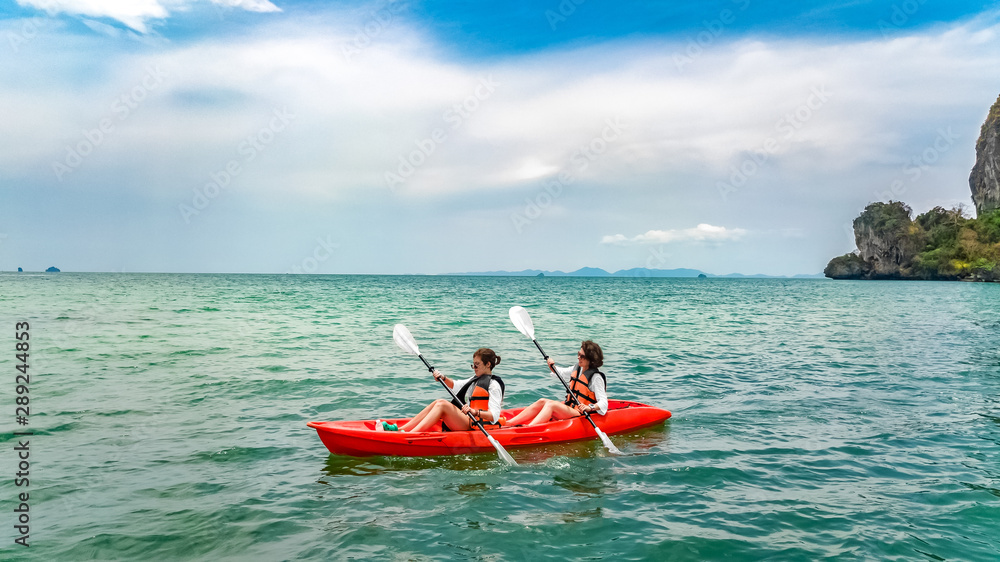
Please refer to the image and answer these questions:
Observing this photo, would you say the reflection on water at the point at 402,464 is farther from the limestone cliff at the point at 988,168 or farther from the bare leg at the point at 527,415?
the limestone cliff at the point at 988,168

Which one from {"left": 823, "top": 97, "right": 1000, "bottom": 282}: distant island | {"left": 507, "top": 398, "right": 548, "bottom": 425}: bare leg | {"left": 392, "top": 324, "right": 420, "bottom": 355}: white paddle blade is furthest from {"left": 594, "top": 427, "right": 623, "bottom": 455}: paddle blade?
{"left": 823, "top": 97, "right": 1000, "bottom": 282}: distant island

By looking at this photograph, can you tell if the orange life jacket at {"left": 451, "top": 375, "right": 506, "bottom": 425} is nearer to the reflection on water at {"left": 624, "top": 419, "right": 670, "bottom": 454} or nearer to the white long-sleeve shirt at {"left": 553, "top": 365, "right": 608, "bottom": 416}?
the white long-sleeve shirt at {"left": 553, "top": 365, "right": 608, "bottom": 416}

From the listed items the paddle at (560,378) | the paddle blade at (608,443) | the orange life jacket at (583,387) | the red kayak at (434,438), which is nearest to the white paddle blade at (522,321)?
the paddle at (560,378)

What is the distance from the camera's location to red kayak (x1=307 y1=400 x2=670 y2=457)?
6.80 m

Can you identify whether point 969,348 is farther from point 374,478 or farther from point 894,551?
point 374,478

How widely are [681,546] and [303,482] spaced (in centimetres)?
384

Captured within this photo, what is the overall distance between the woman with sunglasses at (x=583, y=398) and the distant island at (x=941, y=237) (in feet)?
271

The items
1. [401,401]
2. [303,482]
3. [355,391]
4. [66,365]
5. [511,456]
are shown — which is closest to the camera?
[303,482]

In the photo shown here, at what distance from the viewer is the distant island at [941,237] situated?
71.8m

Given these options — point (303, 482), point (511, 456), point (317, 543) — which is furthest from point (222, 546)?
point (511, 456)

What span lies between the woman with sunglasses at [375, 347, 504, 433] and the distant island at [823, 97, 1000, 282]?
8392cm

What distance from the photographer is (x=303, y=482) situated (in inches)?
241

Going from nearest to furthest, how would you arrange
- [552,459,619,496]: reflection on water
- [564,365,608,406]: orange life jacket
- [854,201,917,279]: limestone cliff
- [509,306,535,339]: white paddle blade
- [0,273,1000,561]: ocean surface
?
[0,273,1000,561]: ocean surface
[552,459,619,496]: reflection on water
[564,365,608,406]: orange life jacket
[509,306,535,339]: white paddle blade
[854,201,917,279]: limestone cliff

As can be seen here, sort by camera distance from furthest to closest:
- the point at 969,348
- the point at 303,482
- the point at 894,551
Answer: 1. the point at 969,348
2. the point at 303,482
3. the point at 894,551
